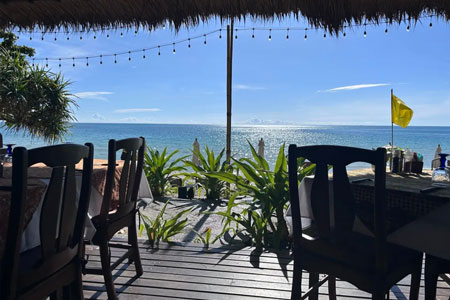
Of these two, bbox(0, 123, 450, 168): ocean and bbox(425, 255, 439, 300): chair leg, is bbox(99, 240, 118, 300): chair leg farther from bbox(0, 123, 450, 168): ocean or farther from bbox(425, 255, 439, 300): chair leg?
bbox(0, 123, 450, 168): ocean

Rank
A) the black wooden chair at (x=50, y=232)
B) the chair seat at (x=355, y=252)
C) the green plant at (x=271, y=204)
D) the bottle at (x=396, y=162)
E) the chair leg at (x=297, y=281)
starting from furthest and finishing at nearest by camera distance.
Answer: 1. the green plant at (x=271, y=204)
2. the bottle at (x=396, y=162)
3. the chair leg at (x=297, y=281)
4. the chair seat at (x=355, y=252)
5. the black wooden chair at (x=50, y=232)

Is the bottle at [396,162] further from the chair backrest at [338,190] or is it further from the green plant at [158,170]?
the green plant at [158,170]

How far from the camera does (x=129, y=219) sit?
6.13ft

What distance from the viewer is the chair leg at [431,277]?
4.10 ft

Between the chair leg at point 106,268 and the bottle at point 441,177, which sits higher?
the bottle at point 441,177

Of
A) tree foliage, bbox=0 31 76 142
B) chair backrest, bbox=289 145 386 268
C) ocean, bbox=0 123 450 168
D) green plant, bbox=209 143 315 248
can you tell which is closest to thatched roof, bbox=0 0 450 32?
tree foliage, bbox=0 31 76 142

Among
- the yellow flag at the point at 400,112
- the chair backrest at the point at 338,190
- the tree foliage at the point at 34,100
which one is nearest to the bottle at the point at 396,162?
the yellow flag at the point at 400,112

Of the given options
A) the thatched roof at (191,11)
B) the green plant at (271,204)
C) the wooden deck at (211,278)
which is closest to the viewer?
the wooden deck at (211,278)

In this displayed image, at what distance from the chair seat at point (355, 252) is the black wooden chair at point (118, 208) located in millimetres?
958

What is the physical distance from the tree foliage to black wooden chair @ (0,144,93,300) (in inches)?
137

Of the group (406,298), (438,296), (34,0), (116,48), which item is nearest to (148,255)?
(406,298)

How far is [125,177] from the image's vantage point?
173 cm

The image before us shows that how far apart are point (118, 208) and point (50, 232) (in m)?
0.66

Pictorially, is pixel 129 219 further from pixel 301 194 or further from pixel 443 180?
pixel 443 180
